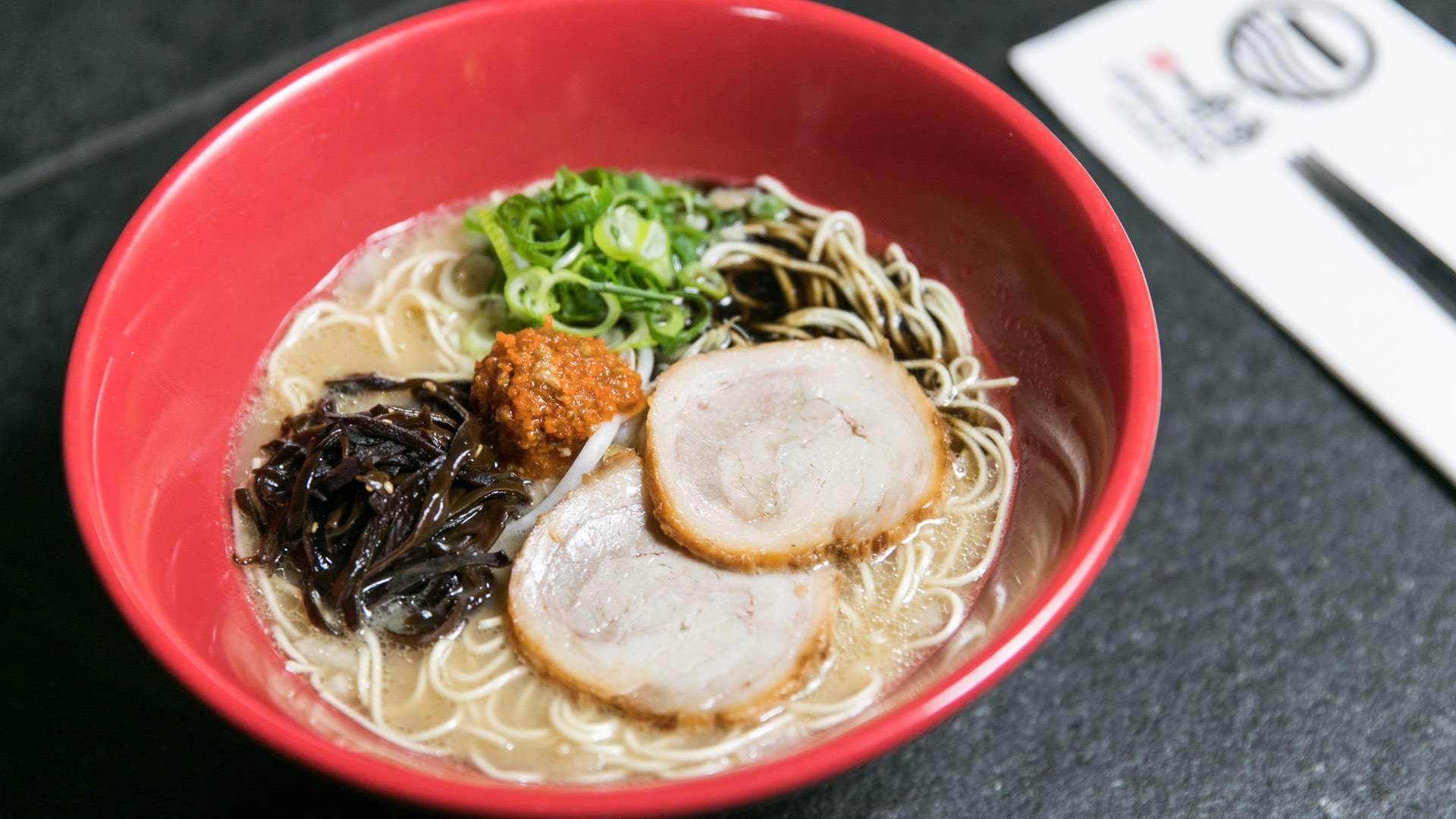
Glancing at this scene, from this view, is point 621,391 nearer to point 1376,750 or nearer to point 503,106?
point 503,106

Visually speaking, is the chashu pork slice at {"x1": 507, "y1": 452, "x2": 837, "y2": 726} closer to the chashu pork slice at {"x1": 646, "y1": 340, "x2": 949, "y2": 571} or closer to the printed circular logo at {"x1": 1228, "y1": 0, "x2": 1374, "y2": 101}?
the chashu pork slice at {"x1": 646, "y1": 340, "x2": 949, "y2": 571}

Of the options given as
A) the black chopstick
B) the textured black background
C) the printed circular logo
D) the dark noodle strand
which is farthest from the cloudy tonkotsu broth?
the printed circular logo

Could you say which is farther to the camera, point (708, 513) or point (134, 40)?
point (134, 40)

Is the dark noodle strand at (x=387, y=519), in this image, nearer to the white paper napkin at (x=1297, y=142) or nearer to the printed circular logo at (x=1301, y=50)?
the white paper napkin at (x=1297, y=142)

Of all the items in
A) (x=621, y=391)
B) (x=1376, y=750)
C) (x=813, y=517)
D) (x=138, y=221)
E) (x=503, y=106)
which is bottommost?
(x=1376, y=750)

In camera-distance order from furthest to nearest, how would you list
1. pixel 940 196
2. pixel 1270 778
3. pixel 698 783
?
1. pixel 940 196
2. pixel 1270 778
3. pixel 698 783

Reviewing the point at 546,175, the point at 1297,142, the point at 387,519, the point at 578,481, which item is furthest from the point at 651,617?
the point at 1297,142

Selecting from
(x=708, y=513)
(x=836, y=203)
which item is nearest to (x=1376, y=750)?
(x=708, y=513)

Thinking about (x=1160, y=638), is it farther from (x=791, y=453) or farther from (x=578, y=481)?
(x=578, y=481)
